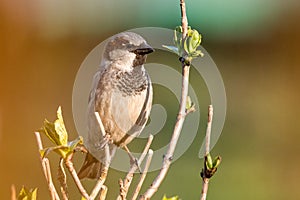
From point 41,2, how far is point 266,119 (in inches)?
47.2

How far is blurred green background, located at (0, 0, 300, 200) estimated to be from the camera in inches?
94.0

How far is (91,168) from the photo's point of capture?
0.51 m

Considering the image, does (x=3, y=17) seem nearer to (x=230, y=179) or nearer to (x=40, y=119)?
(x=40, y=119)

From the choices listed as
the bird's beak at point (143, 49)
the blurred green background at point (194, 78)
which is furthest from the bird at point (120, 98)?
the blurred green background at point (194, 78)

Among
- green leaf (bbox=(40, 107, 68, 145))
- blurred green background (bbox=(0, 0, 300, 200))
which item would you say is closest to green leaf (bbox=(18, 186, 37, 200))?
green leaf (bbox=(40, 107, 68, 145))

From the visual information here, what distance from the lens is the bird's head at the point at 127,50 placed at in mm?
463

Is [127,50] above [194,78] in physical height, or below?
below

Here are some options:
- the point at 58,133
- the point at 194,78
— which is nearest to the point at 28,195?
the point at 58,133

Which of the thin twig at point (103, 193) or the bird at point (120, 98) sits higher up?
the bird at point (120, 98)

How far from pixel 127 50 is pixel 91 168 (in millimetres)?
99

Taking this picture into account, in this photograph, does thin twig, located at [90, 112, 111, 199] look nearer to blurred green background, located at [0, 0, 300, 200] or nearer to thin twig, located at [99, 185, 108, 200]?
thin twig, located at [99, 185, 108, 200]

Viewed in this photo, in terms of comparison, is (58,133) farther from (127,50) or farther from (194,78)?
(194,78)

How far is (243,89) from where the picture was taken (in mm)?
3172

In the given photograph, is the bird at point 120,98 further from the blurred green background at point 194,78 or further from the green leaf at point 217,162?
the blurred green background at point 194,78
